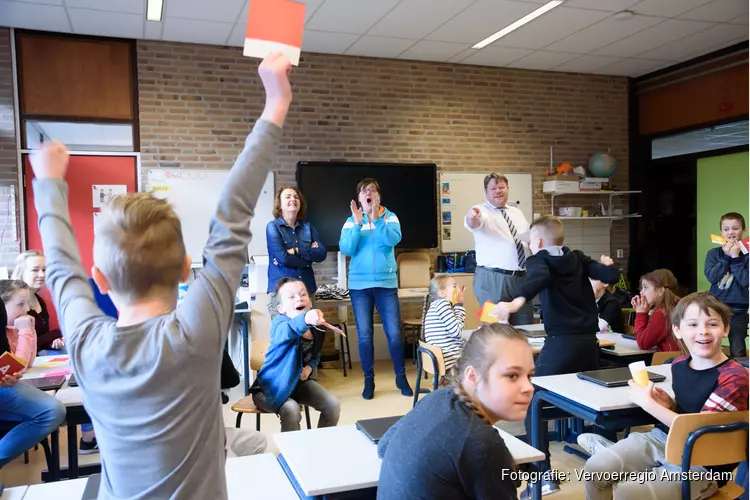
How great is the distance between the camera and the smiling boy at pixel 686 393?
2.35 metres

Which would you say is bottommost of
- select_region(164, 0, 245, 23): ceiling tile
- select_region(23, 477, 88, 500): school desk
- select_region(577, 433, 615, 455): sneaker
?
select_region(577, 433, 615, 455): sneaker

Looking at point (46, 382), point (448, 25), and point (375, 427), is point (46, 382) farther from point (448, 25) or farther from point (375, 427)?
point (448, 25)

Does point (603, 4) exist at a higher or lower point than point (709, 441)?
higher

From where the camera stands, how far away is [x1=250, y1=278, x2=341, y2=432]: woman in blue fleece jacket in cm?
309

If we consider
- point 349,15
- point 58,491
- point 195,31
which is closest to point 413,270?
point 349,15

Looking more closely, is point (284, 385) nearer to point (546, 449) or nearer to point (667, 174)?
point (546, 449)

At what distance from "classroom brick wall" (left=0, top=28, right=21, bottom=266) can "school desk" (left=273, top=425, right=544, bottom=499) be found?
4.67 meters

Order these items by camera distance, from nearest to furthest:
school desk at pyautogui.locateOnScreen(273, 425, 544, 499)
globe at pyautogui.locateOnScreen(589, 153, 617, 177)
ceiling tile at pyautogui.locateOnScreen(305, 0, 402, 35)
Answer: school desk at pyautogui.locateOnScreen(273, 425, 544, 499)
ceiling tile at pyautogui.locateOnScreen(305, 0, 402, 35)
globe at pyautogui.locateOnScreen(589, 153, 617, 177)

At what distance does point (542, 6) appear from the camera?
5328 millimetres

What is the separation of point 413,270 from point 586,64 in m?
3.27

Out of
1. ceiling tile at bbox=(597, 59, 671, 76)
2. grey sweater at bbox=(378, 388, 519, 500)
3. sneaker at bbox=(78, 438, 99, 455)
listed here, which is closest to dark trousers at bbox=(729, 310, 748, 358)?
ceiling tile at bbox=(597, 59, 671, 76)

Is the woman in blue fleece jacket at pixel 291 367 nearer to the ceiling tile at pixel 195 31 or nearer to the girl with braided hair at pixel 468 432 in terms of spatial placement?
the girl with braided hair at pixel 468 432

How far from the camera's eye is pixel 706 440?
2.17 meters

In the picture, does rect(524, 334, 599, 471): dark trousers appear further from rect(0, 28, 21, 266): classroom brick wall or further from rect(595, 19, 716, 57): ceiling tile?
rect(0, 28, 21, 266): classroom brick wall
